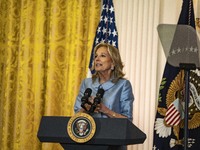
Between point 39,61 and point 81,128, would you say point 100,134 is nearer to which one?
point 81,128

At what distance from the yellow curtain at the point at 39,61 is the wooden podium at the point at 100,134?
251 cm

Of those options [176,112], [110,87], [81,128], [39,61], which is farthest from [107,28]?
[81,128]

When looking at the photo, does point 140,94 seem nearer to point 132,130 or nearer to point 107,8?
point 107,8

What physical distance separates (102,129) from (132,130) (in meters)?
0.19

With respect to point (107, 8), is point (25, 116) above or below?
below

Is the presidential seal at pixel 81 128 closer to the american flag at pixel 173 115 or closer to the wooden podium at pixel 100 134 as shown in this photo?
the wooden podium at pixel 100 134

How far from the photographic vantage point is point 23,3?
17.3 ft

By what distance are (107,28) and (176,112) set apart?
1.38 m

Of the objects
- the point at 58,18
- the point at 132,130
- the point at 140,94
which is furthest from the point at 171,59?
the point at 58,18

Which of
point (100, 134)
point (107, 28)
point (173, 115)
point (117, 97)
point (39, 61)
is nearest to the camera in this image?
point (100, 134)

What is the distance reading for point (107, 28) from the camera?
486 centimetres

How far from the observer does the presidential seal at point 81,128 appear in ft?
8.22

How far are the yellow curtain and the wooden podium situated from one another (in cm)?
251

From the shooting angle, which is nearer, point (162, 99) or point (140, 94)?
point (162, 99)
